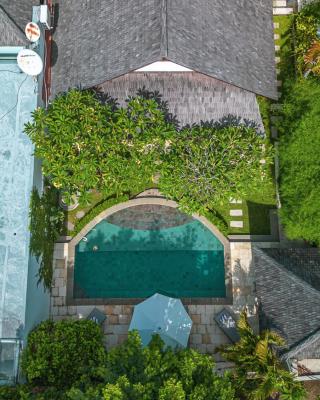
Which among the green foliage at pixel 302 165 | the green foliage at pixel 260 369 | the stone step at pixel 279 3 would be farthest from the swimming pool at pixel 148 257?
the stone step at pixel 279 3

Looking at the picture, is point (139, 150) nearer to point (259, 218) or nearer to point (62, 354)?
point (259, 218)

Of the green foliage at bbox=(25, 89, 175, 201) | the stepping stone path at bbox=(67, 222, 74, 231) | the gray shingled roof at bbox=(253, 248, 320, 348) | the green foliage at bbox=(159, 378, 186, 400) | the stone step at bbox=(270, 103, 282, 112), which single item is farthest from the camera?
the stone step at bbox=(270, 103, 282, 112)

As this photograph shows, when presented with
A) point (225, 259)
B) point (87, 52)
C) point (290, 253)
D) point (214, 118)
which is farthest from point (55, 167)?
point (290, 253)

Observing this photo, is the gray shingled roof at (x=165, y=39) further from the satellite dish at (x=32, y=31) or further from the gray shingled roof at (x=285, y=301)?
the gray shingled roof at (x=285, y=301)

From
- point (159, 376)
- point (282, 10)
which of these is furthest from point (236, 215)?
point (282, 10)

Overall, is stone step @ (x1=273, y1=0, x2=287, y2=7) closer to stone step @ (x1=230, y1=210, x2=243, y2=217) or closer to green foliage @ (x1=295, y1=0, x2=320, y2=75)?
green foliage @ (x1=295, y1=0, x2=320, y2=75)

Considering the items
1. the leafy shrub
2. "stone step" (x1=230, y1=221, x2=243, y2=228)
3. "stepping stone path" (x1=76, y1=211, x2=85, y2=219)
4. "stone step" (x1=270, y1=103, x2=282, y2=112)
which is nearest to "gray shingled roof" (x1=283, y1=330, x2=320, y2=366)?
"stone step" (x1=230, y1=221, x2=243, y2=228)

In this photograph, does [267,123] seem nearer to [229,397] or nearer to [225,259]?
[225,259]
